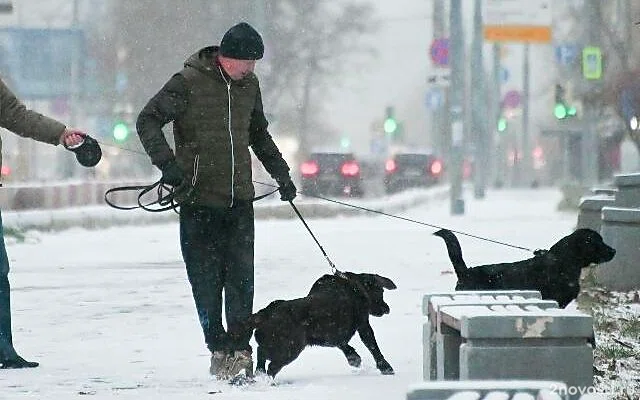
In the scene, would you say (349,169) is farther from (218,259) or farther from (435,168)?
(218,259)

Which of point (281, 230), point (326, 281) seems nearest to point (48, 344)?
point (326, 281)

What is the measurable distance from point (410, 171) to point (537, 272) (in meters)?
48.1

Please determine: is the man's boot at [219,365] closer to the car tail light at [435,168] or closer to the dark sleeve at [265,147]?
→ the dark sleeve at [265,147]

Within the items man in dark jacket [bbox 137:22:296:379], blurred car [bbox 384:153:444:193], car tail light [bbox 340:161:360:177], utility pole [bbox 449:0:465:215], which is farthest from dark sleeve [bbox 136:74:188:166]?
blurred car [bbox 384:153:444:193]

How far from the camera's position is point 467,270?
8.84 metres

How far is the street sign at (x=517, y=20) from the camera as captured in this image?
40.5 m

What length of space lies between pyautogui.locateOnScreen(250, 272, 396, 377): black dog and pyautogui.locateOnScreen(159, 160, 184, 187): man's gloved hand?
712 mm

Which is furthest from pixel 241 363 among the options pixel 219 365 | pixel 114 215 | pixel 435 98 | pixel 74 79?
pixel 74 79

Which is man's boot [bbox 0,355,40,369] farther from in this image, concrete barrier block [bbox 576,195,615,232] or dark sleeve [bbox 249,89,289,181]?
concrete barrier block [bbox 576,195,615,232]

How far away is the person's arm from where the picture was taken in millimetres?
8320

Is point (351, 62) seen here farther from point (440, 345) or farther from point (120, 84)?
point (440, 345)

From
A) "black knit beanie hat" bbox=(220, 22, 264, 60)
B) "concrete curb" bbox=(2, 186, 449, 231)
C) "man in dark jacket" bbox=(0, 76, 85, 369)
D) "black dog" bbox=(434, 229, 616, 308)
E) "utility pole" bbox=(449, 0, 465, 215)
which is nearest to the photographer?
"black knit beanie hat" bbox=(220, 22, 264, 60)

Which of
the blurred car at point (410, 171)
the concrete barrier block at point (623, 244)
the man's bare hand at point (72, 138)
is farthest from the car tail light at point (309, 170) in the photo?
the man's bare hand at point (72, 138)

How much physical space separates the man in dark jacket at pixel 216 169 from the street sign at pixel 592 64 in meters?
30.4
